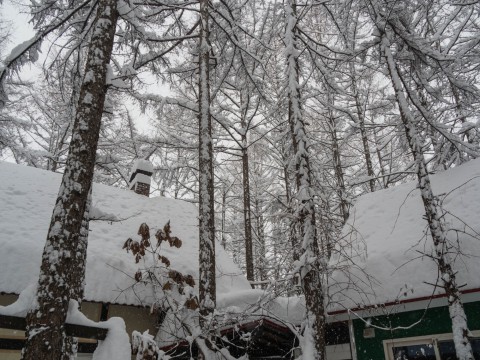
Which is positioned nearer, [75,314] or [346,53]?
[75,314]

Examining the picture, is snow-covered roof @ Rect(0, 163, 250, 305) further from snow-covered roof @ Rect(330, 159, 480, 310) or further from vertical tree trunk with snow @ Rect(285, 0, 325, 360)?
snow-covered roof @ Rect(330, 159, 480, 310)

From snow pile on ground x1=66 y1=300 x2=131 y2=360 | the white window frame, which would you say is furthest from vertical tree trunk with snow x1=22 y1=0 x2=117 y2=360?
the white window frame

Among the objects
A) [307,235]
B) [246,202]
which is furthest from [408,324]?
[246,202]

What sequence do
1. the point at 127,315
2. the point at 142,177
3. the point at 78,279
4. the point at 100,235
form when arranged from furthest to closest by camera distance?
the point at 142,177, the point at 100,235, the point at 127,315, the point at 78,279

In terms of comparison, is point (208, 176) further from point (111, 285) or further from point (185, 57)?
point (185, 57)

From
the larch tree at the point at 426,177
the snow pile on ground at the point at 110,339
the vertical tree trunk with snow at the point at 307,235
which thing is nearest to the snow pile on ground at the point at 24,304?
the snow pile on ground at the point at 110,339

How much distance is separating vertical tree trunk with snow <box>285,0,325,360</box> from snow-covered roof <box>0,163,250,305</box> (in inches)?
64.0

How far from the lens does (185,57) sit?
11.2 meters

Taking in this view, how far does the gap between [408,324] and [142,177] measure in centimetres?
960

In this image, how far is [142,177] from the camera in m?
13.2

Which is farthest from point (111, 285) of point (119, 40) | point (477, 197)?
point (477, 197)

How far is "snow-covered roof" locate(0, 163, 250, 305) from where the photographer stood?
6.93m

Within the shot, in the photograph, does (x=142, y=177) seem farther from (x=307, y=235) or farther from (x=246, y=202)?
(x=307, y=235)

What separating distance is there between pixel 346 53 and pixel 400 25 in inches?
49.1
